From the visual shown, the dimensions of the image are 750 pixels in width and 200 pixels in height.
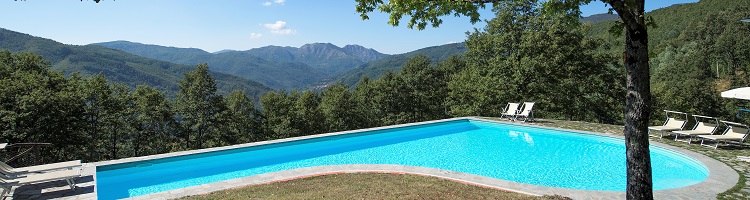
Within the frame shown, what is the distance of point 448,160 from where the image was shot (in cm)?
985

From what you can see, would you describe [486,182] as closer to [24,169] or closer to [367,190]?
[367,190]

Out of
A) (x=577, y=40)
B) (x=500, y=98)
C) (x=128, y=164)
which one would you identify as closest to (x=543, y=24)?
(x=577, y=40)

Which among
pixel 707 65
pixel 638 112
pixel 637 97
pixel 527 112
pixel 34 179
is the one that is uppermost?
pixel 707 65

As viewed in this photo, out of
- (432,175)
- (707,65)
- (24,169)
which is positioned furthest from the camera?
(707,65)

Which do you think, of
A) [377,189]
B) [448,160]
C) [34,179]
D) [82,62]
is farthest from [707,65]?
[82,62]

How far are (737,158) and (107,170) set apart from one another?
13.7m

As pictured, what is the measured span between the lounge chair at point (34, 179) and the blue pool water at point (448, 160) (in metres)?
1.18

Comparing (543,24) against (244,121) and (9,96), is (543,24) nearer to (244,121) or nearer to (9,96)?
(244,121)

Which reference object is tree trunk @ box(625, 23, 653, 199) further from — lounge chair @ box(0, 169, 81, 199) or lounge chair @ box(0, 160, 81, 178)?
lounge chair @ box(0, 160, 81, 178)

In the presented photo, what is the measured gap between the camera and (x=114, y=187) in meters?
7.84

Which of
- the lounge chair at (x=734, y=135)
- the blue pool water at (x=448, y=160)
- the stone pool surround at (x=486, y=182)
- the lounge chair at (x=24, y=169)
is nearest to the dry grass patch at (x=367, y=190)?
the stone pool surround at (x=486, y=182)

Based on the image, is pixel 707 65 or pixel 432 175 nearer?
pixel 432 175

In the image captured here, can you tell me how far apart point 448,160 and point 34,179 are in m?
8.23

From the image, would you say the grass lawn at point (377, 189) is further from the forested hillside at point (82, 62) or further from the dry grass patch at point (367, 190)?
the forested hillside at point (82, 62)
